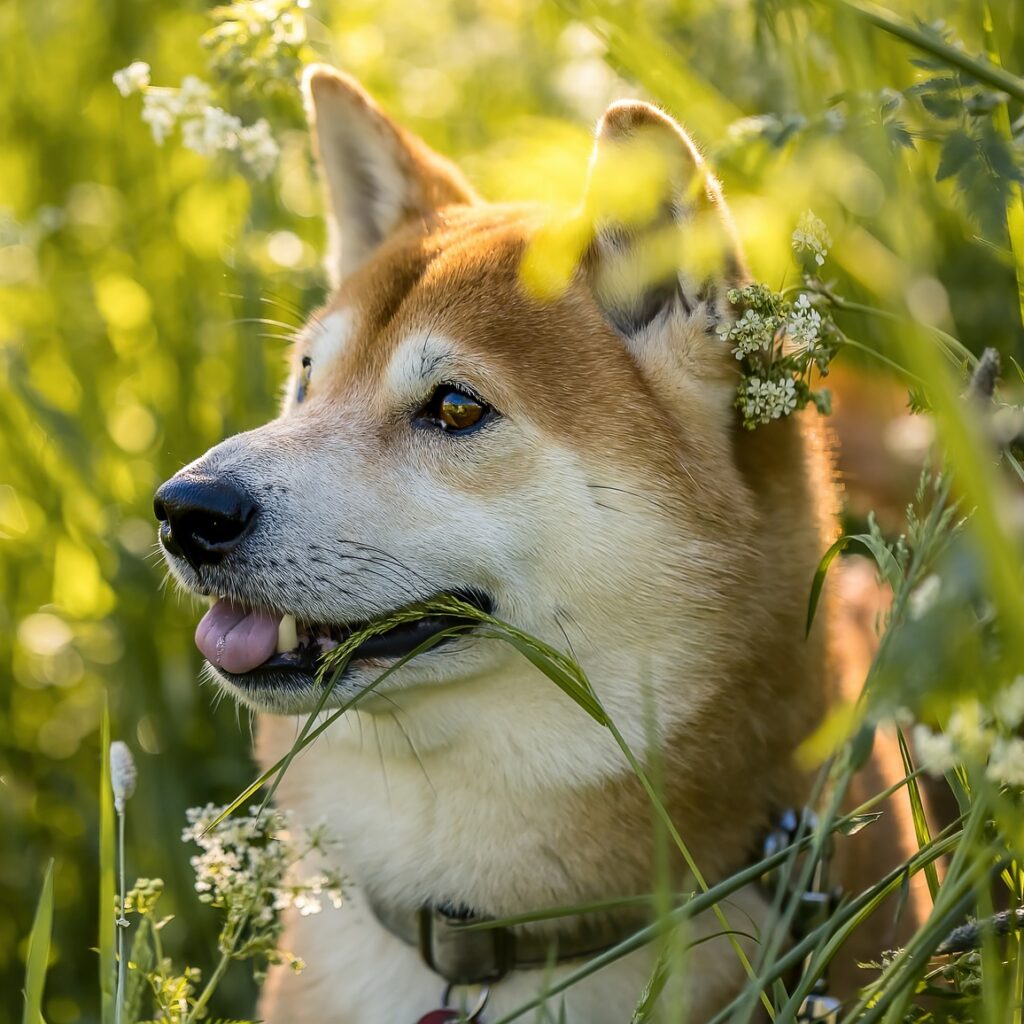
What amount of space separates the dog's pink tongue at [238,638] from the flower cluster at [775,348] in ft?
2.75

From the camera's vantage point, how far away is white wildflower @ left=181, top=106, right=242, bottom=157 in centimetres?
214

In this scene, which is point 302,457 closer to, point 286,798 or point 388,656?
point 388,656

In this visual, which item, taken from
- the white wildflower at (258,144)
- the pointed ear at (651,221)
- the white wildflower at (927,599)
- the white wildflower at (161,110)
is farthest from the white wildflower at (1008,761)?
the white wildflower at (161,110)

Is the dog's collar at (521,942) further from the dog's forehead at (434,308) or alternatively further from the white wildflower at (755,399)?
the dog's forehead at (434,308)

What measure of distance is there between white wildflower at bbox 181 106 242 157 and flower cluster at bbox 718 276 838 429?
101 cm

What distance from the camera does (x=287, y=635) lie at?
193cm

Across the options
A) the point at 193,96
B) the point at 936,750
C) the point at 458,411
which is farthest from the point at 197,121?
the point at 936,750

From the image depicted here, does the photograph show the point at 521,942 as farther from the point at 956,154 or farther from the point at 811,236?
the point at 956,154

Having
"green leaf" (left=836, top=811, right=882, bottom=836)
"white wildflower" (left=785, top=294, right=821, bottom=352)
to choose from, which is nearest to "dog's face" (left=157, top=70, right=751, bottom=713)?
"white wildflower" (left=785, top=294, right=821, bottom=352)

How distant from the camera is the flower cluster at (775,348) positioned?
1.65 metres

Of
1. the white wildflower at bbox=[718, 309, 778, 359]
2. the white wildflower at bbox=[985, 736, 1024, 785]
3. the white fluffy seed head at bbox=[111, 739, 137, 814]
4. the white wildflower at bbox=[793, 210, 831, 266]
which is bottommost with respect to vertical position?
the white fluffy seed head at bbox=[111, 739, 137, 814]

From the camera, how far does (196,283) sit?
3088 mm

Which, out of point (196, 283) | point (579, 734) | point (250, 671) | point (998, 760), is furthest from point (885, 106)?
point (196, 283)

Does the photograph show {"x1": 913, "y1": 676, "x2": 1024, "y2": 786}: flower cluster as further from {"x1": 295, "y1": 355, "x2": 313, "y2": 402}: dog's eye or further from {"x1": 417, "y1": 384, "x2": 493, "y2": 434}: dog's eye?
{"x1": 295, "y1": 355, "x2": 313, "y2": 402}: dog's eye
